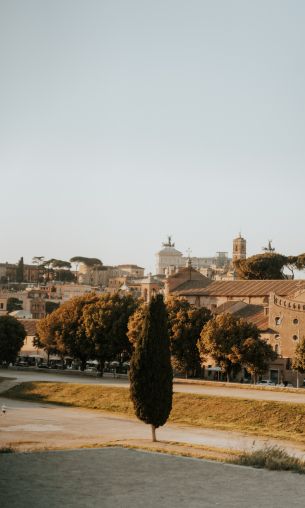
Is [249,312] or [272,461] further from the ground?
[249,312]

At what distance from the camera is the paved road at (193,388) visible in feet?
193

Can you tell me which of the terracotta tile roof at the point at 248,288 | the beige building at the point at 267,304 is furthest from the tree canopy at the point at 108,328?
the terracotta tile roof at the point at 248,288

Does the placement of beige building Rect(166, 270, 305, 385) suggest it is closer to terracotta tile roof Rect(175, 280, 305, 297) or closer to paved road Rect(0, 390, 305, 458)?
terracotta tile roof Rect(175, 280, 305, 297)

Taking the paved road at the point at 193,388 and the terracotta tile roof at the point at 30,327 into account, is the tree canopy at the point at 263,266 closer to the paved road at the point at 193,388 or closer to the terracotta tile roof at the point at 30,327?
the terracotta tile roof at the point at 30,327

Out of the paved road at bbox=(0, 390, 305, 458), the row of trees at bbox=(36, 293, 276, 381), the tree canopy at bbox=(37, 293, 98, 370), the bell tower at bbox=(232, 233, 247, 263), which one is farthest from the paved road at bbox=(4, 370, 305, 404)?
the bell tower at bbox=(232, 233, 247, 263)

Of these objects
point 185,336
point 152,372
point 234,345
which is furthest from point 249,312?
point 152,372

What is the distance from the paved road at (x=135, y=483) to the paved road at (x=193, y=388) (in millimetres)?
25695

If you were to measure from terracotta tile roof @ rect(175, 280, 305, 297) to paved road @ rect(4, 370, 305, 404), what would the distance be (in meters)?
23.9

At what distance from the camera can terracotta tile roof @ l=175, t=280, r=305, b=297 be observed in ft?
318

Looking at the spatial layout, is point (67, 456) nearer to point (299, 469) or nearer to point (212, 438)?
point (299, 469)

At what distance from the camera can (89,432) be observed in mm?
46188

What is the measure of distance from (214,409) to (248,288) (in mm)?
46015

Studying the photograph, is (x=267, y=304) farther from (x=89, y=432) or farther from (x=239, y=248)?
(x=239, y=248)

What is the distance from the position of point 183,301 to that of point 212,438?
3566cm
